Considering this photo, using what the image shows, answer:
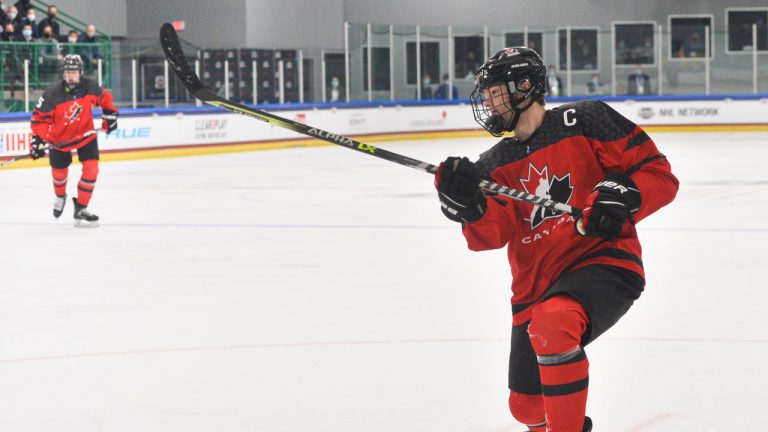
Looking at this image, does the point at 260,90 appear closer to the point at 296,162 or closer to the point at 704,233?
the point at 296,162

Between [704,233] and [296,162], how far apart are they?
27.5 feet

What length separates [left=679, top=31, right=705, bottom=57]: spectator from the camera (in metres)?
23.6

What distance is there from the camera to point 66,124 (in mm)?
9508

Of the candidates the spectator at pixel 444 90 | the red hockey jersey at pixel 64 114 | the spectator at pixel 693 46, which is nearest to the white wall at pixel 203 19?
the spectator at pixel 444 90

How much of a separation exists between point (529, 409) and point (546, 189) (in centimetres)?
54

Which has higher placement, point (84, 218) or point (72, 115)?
point (72, 115)

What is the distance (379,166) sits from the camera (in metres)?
14.7

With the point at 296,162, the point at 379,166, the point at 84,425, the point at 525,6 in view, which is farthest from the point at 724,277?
the point at 525,6

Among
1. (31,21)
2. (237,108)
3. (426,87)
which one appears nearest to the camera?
(237,108)

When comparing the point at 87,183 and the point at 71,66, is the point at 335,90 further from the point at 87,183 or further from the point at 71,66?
the point at 87,183

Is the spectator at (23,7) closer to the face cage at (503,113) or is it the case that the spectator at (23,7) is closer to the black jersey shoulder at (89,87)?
the black jersey shoulder at (89,87)

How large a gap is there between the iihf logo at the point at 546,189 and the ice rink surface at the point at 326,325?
0.70 meters

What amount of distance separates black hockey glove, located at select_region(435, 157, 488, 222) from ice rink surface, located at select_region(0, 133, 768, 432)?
0.77m

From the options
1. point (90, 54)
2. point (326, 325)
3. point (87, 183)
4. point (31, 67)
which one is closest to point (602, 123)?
point (326, 325)
